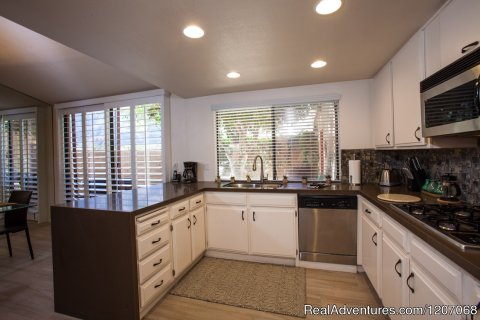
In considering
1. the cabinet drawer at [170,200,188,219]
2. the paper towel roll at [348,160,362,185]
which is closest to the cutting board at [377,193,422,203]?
the paper towel roll at [348,160,362,185]

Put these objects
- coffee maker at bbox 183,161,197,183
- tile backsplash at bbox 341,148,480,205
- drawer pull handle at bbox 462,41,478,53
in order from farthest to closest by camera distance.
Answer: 1. coffee maker at bbox 183,161,197,183
2. tile backsplash at bbox 341,148,480,205
3. drawer pull handle at bbox 462,41,478,53

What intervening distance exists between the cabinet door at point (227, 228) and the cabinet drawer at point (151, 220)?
2.63ft

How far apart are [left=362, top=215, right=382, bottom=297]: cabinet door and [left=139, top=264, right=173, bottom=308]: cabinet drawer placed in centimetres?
178

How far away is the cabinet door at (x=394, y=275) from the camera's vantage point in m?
1.31

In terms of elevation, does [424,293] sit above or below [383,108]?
below

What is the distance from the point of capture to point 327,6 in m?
1.36

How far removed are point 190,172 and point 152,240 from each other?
1.57m

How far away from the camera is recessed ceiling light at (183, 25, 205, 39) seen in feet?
5.15

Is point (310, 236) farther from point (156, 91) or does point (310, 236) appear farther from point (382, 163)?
point (156, 91)

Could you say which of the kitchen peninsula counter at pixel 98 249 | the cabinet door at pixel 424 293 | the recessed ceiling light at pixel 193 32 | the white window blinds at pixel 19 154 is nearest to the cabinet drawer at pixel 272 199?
the kitchen peninsula counter at pixel 98 249

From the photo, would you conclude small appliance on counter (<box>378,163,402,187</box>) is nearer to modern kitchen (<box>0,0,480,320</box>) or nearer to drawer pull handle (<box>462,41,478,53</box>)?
modern kitchen (<box>0,0,480,320</box>)

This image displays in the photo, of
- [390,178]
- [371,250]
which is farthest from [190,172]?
[390,178]

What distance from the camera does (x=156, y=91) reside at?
340 cm

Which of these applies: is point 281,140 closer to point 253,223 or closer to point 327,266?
point 253,223
